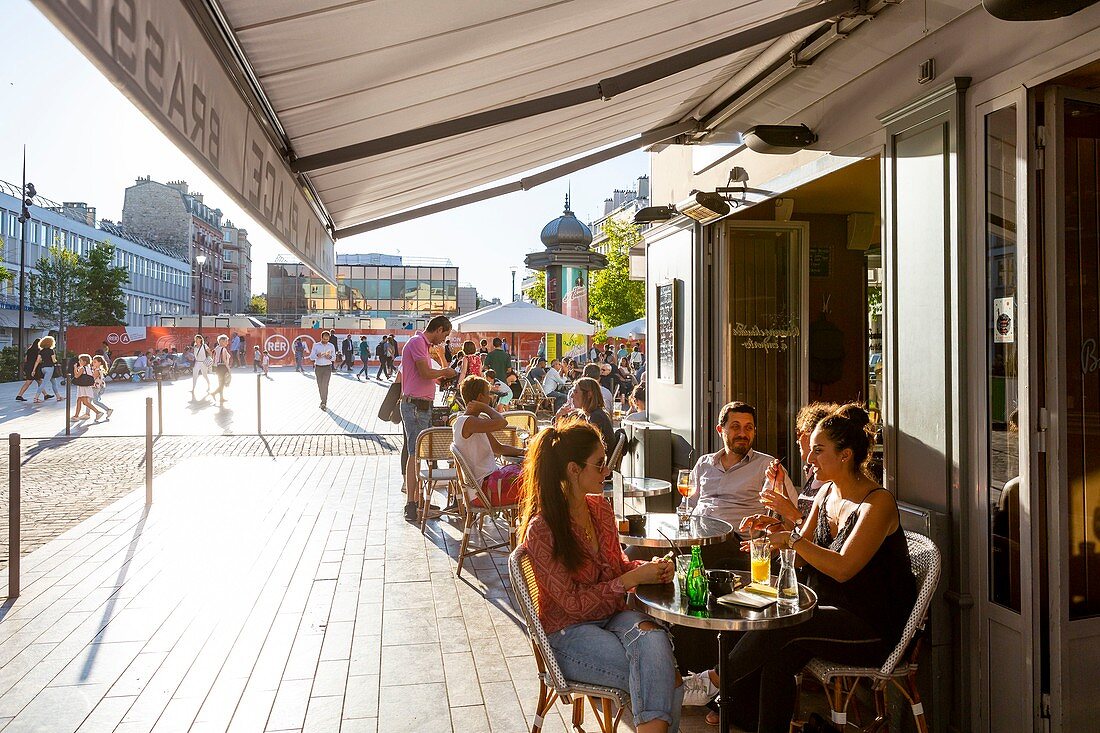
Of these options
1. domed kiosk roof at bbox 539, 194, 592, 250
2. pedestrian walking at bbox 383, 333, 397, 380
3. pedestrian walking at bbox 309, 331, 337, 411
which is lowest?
pedestrian walking at bbox 309, 331, 337, 411

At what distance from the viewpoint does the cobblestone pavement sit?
769 cm

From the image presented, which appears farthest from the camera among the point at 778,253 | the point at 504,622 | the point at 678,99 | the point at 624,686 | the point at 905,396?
the point at 778,253

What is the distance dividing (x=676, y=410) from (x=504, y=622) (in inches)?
131

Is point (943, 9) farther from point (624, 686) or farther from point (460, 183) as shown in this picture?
point (460, 183)

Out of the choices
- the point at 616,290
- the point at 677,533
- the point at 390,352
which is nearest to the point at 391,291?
the point at 390,352

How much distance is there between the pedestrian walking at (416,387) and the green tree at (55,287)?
41674mm

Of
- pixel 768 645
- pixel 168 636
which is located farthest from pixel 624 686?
pixel 168 636

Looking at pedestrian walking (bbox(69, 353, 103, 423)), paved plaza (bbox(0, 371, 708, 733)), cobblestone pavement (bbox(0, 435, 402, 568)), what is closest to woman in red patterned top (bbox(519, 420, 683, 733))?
paved plaza (bbox(0, 371, 708, 733))

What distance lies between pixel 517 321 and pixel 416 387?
346 inches

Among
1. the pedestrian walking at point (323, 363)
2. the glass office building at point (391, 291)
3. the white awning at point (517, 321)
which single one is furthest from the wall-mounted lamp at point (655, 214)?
the glass office building at point (391, 291)

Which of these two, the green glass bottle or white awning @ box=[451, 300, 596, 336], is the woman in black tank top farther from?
white awning @ box=[451, 300, 596, 336]

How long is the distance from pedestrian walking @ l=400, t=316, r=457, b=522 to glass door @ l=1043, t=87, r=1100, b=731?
538cm

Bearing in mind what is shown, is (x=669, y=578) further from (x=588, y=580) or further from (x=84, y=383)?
(x=84, y=383)

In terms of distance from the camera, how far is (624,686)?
2816 millimetres
